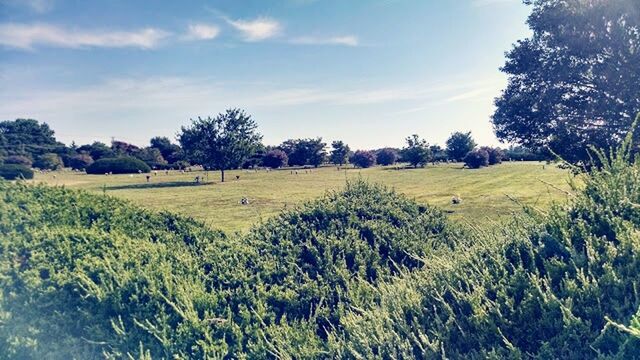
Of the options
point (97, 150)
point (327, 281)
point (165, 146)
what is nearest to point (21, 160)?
point (97, 150)

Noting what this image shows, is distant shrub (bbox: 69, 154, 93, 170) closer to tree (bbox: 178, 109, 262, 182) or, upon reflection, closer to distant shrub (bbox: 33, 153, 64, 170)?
distant shrub (bbox: 33, 153, 64, 170)

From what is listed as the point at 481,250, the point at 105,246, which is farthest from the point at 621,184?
the point at 105,246

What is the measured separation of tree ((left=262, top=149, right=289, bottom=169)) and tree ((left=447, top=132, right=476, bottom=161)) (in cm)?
3262

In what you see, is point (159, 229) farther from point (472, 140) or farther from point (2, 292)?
point (472, 140)

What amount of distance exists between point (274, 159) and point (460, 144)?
3596 cm

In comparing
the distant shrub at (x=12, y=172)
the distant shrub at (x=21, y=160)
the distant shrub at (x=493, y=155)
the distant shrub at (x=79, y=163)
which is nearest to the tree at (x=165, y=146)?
the distant shrub at (x=79, y=163)

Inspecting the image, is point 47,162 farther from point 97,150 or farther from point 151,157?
point 151,157

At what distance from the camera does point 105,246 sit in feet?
19.6

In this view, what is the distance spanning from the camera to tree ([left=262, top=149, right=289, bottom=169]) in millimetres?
86062

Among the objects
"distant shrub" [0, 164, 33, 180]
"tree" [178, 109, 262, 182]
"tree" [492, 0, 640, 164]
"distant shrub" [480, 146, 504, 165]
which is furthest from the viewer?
"distant shrub" [480, 146, 504, 165]

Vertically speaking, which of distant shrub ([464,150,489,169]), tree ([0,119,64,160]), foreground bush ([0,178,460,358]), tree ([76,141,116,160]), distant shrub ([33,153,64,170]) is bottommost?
foreground bush ([0,178,460,358])

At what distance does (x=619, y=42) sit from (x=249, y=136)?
4603cm

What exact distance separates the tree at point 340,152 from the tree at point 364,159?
205 cm

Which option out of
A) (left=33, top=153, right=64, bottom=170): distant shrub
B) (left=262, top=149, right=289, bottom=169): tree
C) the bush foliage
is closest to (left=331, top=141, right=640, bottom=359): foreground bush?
the bush foliage
